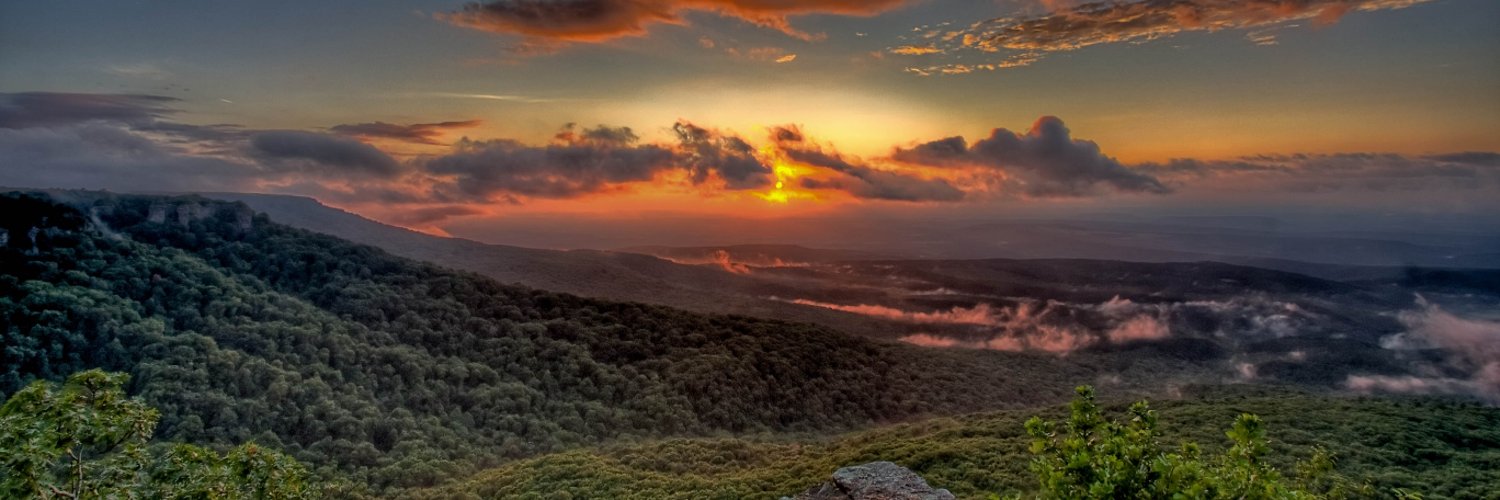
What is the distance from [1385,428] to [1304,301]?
140 metres

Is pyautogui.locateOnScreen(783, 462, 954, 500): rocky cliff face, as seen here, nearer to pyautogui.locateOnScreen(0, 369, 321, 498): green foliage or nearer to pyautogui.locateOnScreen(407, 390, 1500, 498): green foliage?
pyautogui.locateOnScreen(407, 390, 1500, 498): green foliage

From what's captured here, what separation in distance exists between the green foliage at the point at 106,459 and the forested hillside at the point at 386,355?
115 ft

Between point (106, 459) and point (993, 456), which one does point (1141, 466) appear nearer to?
point (106, 459)

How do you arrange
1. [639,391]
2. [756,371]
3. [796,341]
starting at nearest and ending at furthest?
[639,391], [756,371], [796,341]

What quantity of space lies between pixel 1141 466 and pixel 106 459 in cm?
1981

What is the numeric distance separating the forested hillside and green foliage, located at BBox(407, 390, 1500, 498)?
13669 mm

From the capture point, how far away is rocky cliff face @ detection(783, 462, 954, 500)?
22953 mm

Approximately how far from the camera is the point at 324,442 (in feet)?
170

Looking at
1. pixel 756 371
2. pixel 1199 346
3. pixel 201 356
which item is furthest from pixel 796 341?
pixel 1199 346

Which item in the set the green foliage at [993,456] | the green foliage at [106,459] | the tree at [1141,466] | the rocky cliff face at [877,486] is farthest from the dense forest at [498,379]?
the tree at [1141,466]

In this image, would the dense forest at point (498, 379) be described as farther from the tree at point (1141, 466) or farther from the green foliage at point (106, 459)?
the tree at point (1141, 466)

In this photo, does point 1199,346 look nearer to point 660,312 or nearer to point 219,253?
point 660,312

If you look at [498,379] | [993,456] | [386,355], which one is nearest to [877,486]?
[993,456]

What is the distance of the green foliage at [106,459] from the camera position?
40.7ft
